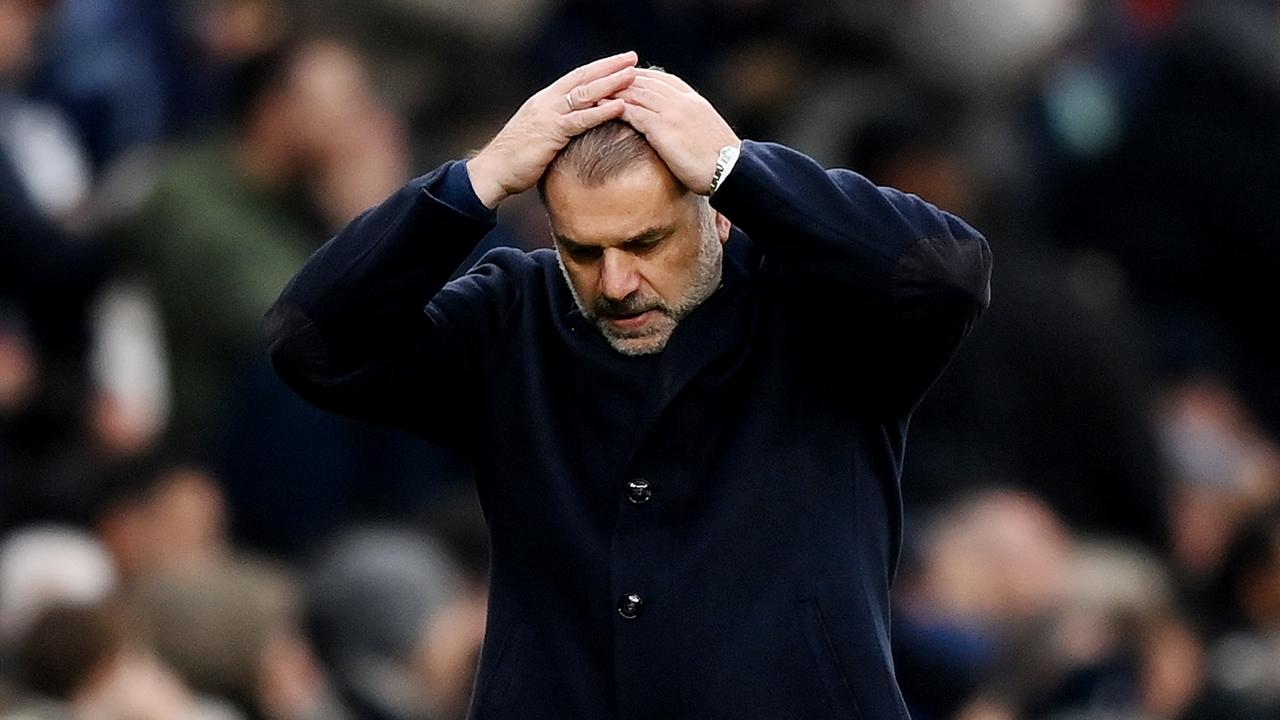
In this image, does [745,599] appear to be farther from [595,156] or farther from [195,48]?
[195,48]

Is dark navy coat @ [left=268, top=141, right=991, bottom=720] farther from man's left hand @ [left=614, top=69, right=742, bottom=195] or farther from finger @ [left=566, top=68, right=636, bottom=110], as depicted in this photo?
finger @ [left=566, top=68, right=636, bottom=110]

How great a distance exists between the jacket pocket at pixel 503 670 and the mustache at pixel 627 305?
0.46m

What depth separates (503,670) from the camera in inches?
164

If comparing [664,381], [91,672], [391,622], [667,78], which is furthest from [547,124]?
[391,622]

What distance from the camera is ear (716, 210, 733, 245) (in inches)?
166

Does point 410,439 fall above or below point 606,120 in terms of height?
below

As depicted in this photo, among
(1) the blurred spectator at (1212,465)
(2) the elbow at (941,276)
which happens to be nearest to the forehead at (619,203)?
(2) the elbow at (941,276)

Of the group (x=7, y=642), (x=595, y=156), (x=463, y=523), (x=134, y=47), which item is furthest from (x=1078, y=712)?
(x=595, y=156)

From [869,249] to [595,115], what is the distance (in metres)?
0.42

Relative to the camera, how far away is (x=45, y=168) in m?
8.09

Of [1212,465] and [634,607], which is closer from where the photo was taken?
[634,607]

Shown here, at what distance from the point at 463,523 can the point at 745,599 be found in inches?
156

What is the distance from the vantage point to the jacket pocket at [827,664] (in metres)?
4.04

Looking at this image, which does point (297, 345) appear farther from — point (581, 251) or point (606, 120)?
point (606, 120)
